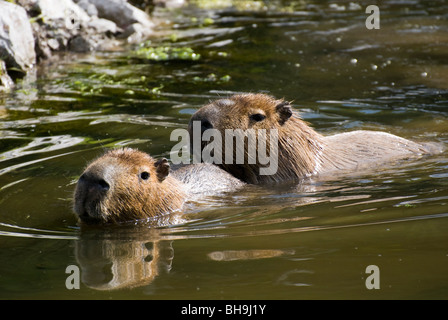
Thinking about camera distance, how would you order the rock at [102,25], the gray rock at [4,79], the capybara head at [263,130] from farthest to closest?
the rock at [102,25], the gray rock at [4,79], the capybara head at [263,130]

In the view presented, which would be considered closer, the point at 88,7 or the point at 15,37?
the point at 15,37

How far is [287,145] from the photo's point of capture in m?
6.77

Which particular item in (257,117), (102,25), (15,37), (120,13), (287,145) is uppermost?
(120,13)

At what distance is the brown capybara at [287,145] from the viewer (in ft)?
21.3

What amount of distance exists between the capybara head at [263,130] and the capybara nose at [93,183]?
4.86 feet

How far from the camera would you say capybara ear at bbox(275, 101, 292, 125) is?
6.73 meters

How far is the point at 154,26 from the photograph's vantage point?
13.6 metres

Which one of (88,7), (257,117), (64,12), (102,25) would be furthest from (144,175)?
(88,7)

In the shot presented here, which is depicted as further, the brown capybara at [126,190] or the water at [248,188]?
the brown capybara at [126,190]

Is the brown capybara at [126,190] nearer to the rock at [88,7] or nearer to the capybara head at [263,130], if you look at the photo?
the capybara head at [263,130]

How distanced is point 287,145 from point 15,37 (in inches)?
204

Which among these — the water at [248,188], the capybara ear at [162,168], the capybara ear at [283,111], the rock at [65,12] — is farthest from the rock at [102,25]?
the capybara ear at [162,168]

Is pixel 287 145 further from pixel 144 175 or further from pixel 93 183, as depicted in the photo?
pixel 93 183

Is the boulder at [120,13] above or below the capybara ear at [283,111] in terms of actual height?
above
